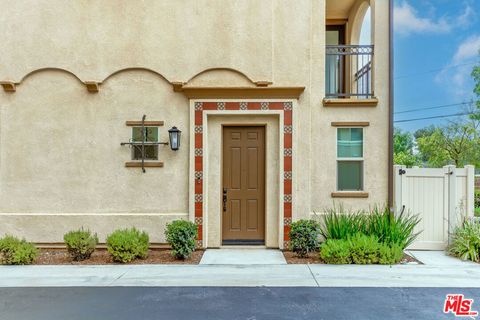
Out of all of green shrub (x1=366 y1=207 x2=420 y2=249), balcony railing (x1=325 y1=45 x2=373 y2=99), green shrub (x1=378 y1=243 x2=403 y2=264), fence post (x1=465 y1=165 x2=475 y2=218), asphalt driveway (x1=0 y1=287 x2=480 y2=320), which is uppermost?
balcony railing (x1=325 y1=45 x2=373 y2=99)

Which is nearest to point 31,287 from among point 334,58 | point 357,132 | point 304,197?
point 304,197

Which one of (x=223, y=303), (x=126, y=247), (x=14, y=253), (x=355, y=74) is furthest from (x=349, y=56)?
(x=14, y=253)

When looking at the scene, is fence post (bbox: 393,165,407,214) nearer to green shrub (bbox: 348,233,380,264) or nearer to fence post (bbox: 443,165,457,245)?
fence post (bbox: 443,165,457,245)

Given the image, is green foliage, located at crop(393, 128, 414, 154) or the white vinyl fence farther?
green foliage, located at crop(393, 128, 414, 154)

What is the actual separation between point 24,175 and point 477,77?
21.6m

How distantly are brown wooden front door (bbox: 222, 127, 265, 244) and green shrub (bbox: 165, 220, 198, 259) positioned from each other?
1.12 meters

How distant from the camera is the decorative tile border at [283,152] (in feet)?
24.7

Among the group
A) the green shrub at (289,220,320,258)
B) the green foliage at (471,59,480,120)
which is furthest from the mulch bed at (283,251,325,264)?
the green foliage at (471,59,480,120)

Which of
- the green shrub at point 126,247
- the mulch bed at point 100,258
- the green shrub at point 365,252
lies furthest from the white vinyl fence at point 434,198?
the green shrub at point 126,247

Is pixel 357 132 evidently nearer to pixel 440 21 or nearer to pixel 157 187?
pixel 157 187

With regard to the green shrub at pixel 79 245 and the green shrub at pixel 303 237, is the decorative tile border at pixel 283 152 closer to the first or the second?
the green shrub at pixel 303 237

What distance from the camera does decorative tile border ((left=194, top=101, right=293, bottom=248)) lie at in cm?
752

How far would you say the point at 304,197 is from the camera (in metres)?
7.56

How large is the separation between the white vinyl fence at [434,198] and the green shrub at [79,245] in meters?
6.05
